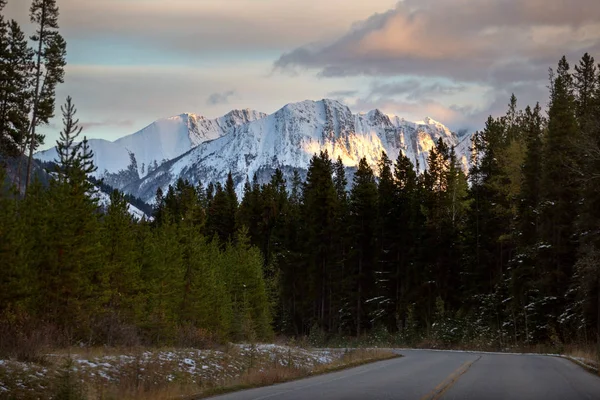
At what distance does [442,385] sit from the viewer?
19.2 m

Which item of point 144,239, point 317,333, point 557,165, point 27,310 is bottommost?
point 317,333

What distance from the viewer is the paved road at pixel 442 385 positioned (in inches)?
651

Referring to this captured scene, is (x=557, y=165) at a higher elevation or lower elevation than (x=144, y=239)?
higher

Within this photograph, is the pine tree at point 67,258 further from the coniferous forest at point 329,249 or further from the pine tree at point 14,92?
the pine tree at point 14,92

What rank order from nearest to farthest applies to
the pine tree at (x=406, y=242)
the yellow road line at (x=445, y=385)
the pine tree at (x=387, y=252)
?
the yellow road line at (x=445, y=385) < the pine tree at (x=406, y=242) < the pine tree at (x=387, y=252)

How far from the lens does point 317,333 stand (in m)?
73.2

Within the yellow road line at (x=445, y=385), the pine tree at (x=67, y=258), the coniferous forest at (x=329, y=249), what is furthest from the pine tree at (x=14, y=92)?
the yellow road line at (x=445, y=385)

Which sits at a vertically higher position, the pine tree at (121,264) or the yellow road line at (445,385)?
the pine tree at (121,264)

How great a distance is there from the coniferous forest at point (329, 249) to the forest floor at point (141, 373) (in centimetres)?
235

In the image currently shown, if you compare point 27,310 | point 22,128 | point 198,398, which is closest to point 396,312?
point 22,128

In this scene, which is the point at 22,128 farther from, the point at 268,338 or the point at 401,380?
A: the point at 401,380

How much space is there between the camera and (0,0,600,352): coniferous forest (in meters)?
31.4

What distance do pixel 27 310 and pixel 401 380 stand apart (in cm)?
1645

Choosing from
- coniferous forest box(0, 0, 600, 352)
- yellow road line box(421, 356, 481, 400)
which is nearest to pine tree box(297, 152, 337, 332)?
coniferous forest box(0, 0, 600, 352)
